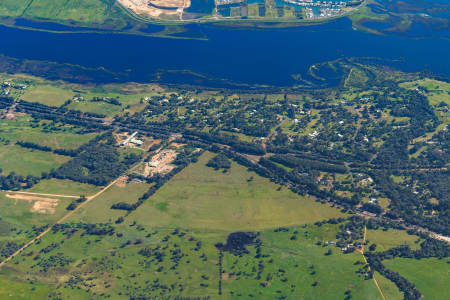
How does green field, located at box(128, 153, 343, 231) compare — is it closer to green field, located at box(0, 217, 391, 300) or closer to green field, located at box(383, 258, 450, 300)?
green field, located at box(0, 217, 391, 300)

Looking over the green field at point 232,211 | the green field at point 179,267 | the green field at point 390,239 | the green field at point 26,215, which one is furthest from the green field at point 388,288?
the green field at point 26,215

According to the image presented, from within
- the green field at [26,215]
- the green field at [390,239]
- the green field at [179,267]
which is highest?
the green field at [390,239]

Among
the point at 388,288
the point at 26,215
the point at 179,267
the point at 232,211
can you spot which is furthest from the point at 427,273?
the point at 26,215

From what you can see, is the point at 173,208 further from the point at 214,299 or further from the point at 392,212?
the point at 392,212

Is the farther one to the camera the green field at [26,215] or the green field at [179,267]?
the green field at [26,215]

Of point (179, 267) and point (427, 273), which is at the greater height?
point (427, 273)

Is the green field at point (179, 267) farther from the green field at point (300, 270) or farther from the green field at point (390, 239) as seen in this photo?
the green field at point (390, 239)

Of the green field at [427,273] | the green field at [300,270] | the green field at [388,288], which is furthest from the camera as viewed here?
the green field at [300,270]

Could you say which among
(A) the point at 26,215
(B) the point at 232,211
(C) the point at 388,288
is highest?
(B) the point at 232,211

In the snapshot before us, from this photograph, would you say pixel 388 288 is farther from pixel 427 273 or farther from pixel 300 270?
pixel 300 270
